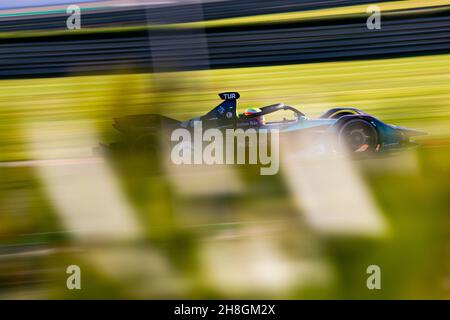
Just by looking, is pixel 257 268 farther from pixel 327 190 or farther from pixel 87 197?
pixel 87 197

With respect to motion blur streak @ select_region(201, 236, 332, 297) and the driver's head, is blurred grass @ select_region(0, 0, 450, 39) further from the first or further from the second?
motion blur streak @ select_region(201, 236, 332, 297)

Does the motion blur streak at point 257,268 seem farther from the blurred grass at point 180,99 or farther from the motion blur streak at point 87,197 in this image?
the blurred grass at point 180,99

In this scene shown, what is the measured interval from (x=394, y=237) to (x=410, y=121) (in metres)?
0.82

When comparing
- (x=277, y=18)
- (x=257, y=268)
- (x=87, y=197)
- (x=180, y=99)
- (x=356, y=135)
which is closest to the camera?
(x=257, y=268)

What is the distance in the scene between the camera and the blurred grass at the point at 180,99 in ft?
9.84

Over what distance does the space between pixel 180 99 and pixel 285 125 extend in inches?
20.8

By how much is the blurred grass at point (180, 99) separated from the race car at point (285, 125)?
4 centimetres

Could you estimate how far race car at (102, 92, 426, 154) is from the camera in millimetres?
2936

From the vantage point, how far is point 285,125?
313 centimetres

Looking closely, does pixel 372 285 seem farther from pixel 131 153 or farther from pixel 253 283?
pixel 131 153

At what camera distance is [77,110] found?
3.20 meters

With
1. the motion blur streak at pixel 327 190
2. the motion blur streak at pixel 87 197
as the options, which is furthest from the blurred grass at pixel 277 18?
the motion blur streak at pixel 327 190

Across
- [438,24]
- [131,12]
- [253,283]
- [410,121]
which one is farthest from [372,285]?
[438,24]

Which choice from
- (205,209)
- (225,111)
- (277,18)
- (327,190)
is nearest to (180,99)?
(225,111)
